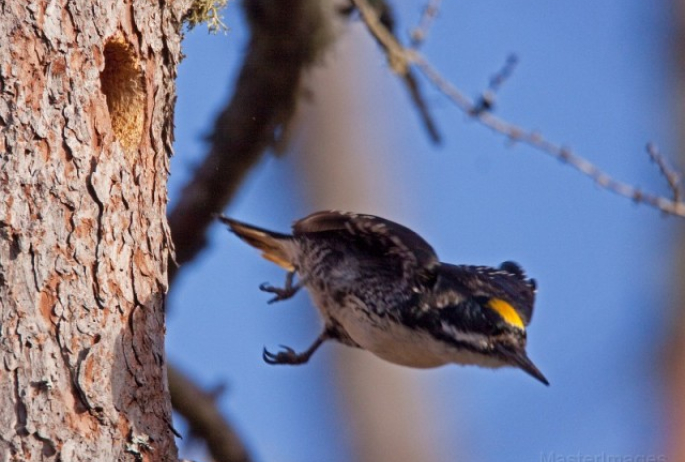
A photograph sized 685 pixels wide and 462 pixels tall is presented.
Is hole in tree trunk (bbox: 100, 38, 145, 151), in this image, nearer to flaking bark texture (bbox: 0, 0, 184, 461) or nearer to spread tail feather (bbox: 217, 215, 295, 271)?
flaking bark texture (bbox: 0, 0, 184, 461)

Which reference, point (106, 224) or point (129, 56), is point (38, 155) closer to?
point (106, 224)

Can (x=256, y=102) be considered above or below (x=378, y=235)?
above

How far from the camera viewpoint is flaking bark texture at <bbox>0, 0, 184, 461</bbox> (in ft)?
8.80

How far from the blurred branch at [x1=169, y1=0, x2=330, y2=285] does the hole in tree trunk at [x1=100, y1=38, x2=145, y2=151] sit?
0.94 metres

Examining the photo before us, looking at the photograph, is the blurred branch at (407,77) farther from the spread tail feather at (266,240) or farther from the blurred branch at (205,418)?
the blurred branch at (205,418)

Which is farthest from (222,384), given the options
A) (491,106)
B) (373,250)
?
(491,106)

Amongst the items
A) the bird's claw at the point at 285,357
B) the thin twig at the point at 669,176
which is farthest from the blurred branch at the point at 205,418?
the thin twig at the point at 669,176

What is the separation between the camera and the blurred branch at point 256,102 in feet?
13.6

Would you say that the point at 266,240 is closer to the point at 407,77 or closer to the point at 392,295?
the point at 392,295

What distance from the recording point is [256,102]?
4.17 meters

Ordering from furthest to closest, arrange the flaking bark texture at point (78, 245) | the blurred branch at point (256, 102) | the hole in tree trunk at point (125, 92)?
the blurred branch at point (256, 102) → the hole in tree trunk at point (125, 92) → the flaking bark texture at point (78, 245)

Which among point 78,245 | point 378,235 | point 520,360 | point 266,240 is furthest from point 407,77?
point 78,245

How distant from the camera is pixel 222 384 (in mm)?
4770

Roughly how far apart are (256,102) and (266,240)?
64 cm
